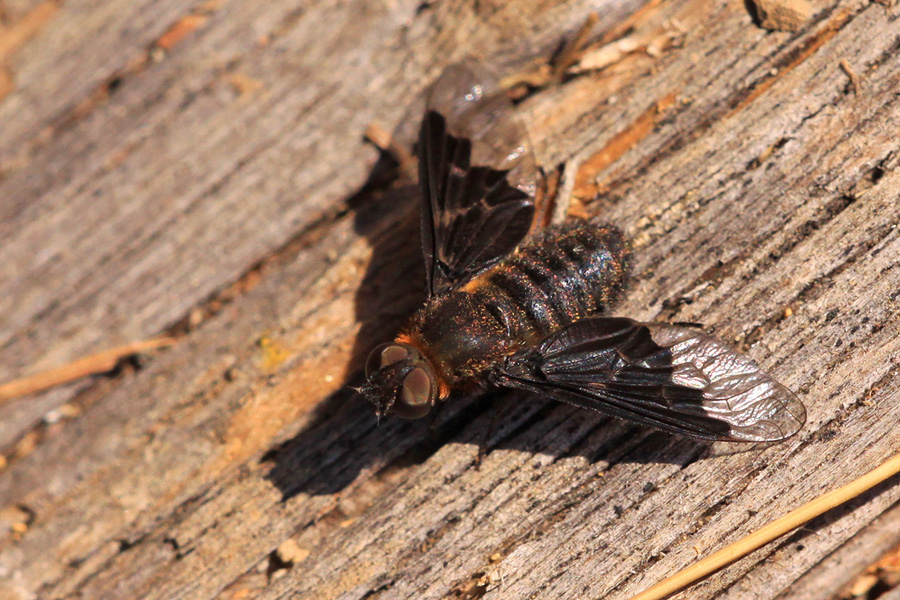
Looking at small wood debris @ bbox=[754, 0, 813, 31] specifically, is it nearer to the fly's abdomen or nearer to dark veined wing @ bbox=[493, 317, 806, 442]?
the fly's abdomen

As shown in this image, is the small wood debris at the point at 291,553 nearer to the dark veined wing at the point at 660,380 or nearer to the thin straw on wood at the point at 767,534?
the dark veined wing at the point at 660,380

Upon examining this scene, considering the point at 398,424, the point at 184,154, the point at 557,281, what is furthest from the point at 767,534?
the point at 184,154

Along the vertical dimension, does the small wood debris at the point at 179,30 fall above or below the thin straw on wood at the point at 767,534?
above

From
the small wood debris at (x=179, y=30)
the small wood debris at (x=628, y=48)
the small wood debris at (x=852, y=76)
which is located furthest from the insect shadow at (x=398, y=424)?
the small wood debris at (x=852, y=76)

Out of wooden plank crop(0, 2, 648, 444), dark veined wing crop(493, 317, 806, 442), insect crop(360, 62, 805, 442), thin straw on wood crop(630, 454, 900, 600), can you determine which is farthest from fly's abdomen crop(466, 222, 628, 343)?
thin straw on wood crop(630, 454, 900, 600)

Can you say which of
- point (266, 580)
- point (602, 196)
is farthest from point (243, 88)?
point (266, 580)

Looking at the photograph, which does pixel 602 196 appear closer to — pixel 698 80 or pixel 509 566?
pixel 698 80
